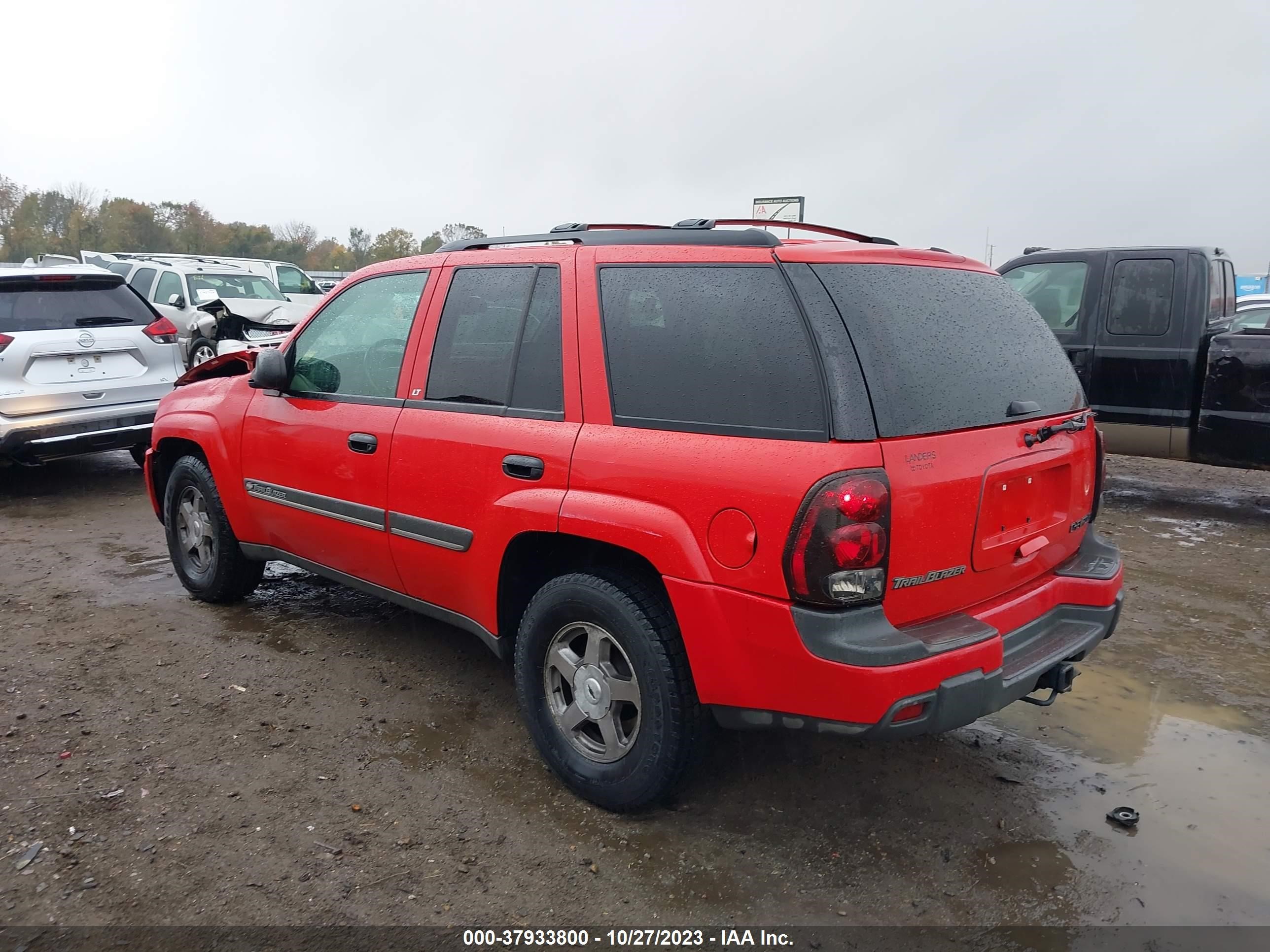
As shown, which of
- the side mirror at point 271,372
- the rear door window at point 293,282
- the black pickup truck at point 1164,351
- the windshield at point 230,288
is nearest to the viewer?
the side mirror at point 271,372

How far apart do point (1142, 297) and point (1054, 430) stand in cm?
484

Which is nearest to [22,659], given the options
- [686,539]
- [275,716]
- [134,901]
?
[275,716]

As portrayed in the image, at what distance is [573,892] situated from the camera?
2539 mm

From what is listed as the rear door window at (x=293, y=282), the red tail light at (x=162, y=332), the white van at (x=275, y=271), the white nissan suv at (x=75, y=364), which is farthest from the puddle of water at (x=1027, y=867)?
the rear door window at (x=293, y=282)

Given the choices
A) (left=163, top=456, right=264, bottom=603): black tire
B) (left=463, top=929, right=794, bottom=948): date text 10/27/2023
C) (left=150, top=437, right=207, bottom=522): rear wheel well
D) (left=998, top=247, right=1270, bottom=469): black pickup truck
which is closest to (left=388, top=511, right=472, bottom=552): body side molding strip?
(left=463, top=929, right=794, bottom=948): date text 10/27/2023

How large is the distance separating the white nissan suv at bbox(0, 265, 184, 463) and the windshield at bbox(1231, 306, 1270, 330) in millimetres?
8428

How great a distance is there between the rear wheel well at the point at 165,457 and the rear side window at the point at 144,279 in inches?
Result: 378

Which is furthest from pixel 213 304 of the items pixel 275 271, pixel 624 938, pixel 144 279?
pixel 624 938

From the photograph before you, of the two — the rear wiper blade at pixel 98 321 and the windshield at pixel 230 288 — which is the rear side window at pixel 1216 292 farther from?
the windshield at pixel 230 288

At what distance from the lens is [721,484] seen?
8.13 ft

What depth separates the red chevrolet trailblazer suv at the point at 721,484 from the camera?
7.80ft

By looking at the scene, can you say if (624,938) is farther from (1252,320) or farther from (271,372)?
(1252,320)

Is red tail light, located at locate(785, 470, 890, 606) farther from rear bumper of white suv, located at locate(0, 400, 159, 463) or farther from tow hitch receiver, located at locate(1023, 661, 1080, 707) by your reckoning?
rear bumper of white suv, located at locate(0, 400, 159, 463)

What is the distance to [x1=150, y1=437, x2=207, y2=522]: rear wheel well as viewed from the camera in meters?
4.78
